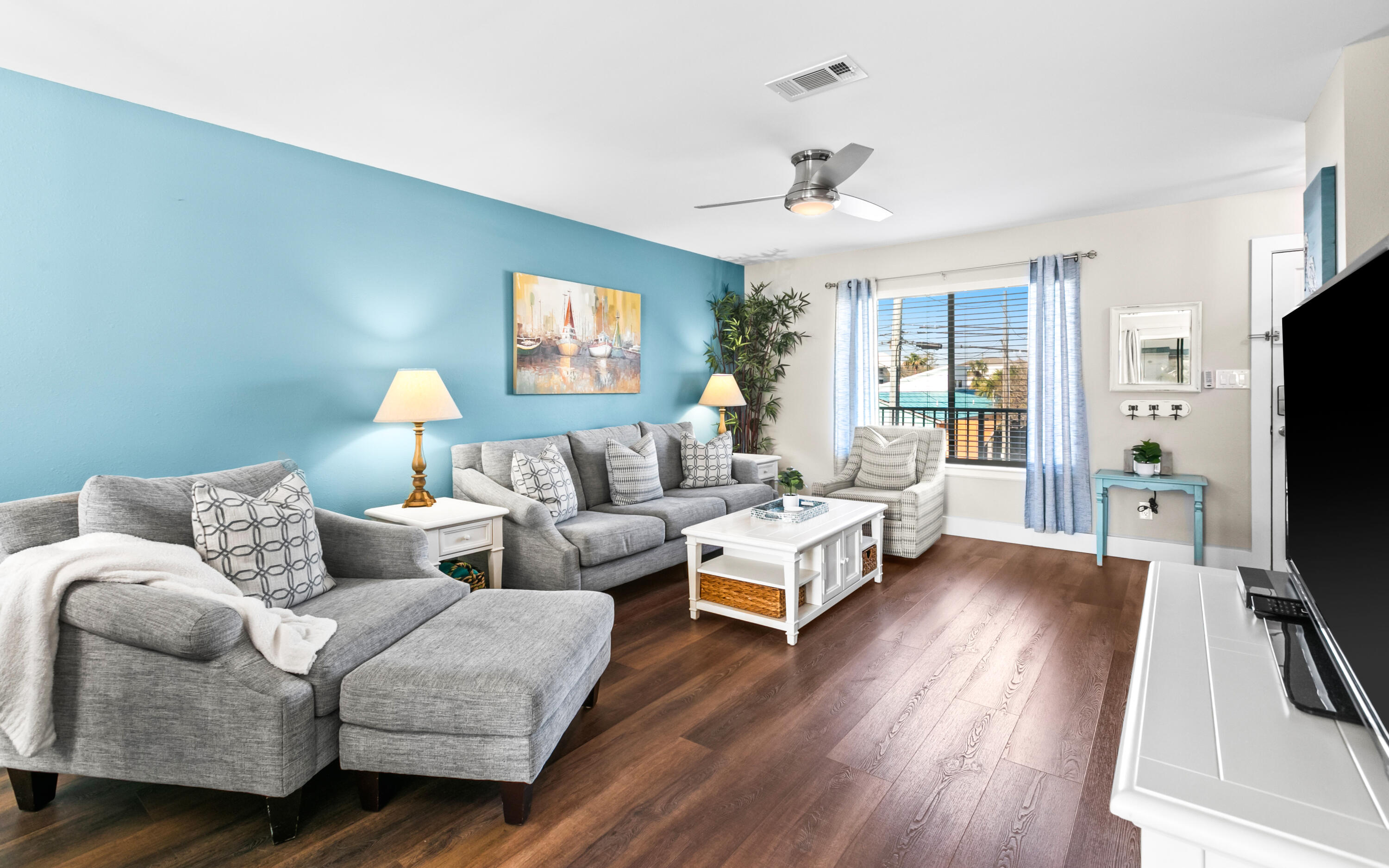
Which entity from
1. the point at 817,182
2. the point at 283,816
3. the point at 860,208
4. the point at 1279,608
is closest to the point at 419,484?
the point at 283,816

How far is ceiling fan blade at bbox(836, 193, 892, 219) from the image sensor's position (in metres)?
3.47

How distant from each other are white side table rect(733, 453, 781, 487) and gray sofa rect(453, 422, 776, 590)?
397mm

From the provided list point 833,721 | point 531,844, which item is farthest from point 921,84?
point 531,844

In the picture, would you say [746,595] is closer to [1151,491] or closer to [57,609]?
[57,609]

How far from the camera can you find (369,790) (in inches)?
72.0

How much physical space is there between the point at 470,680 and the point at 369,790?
0.47 metres

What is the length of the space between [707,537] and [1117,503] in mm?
3221

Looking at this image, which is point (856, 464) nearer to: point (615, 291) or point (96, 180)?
point (615, 291)

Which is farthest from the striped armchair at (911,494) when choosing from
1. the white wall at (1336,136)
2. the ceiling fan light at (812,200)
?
the white wall at (1336,136)

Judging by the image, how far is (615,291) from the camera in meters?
4.89

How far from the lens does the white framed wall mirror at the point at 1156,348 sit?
4.23 m

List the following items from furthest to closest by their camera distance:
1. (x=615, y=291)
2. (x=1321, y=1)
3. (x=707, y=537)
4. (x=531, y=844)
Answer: (x=615, y=291), (x=707, y=537), (x=1321, y=1), (x=531, y=844)

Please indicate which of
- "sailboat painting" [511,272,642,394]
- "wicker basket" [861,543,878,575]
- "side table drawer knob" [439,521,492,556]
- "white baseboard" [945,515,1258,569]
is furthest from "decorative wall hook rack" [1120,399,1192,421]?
"side table drawer knob" [439,521,492,556]

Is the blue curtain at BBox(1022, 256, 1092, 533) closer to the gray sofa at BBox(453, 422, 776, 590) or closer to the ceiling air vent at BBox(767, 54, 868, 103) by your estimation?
the gray sofa at BBox(453, 422, 776, 590)
